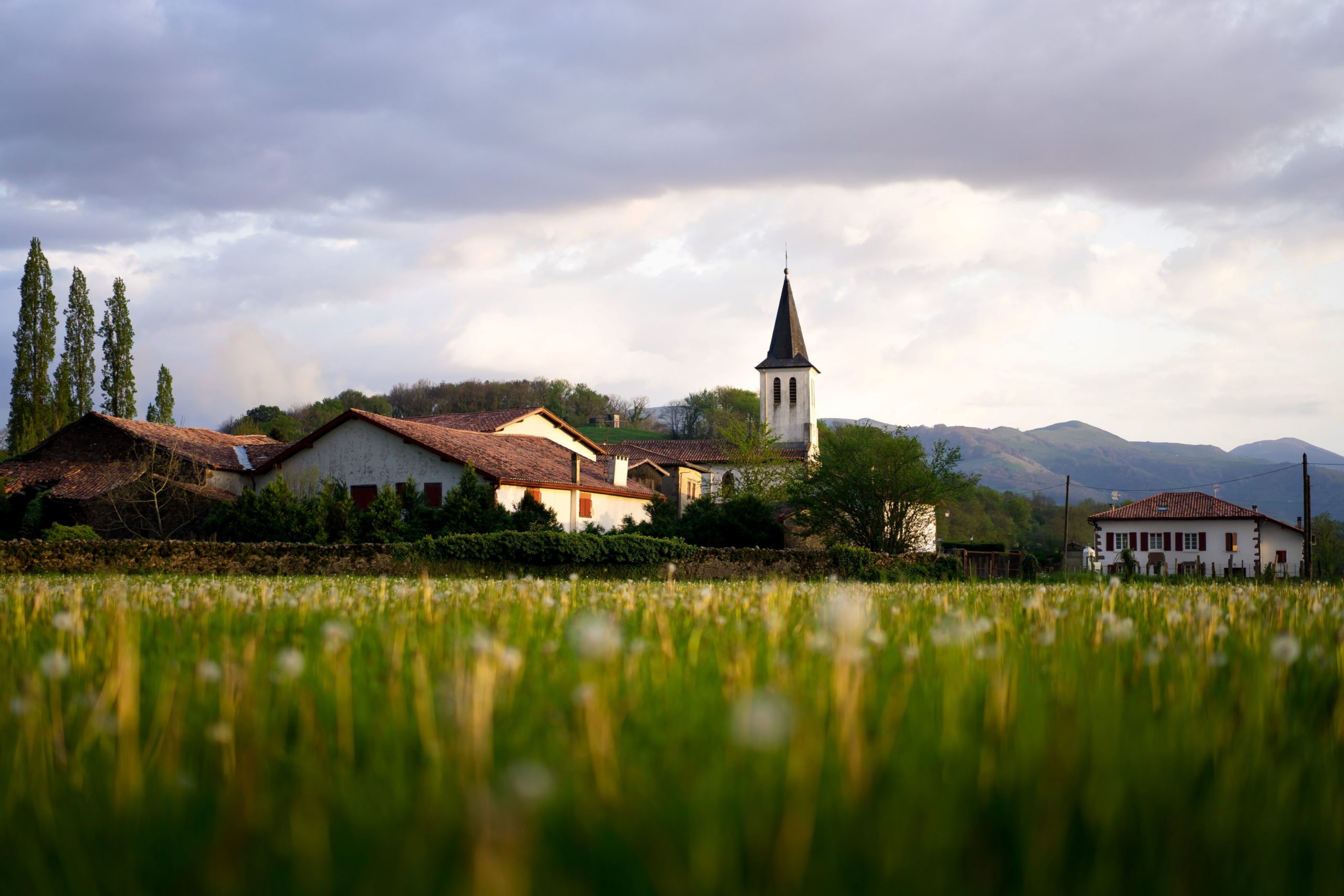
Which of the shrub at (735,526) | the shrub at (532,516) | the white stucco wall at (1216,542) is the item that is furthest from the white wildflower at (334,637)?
the white stucco wall at (1216,542)

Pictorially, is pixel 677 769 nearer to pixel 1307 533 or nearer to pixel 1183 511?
pixel 1307 533

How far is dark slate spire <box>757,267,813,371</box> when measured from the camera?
92.8 m

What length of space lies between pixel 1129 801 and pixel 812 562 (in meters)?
27.9

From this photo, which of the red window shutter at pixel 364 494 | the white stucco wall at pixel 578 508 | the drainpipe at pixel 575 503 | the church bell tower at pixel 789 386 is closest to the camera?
the white stucco wall at pixel 578 508

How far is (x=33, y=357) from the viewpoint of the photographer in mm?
55188

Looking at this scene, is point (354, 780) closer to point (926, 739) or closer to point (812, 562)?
point (926, 739)

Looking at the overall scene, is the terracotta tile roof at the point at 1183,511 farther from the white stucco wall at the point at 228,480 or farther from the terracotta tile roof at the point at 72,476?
the terracotta tile roof at the point at 72,476

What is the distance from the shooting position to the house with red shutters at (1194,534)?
76.5m

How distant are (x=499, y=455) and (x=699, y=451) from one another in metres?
35.6

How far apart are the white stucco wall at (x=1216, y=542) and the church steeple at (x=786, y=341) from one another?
31.1m

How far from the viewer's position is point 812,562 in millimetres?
29281

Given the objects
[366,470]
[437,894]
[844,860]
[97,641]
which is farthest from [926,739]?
[366,470]

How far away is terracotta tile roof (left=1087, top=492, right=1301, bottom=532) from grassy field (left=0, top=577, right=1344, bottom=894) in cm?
8263

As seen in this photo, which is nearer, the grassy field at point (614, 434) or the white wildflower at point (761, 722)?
the white wildflower at point (761, 722)
